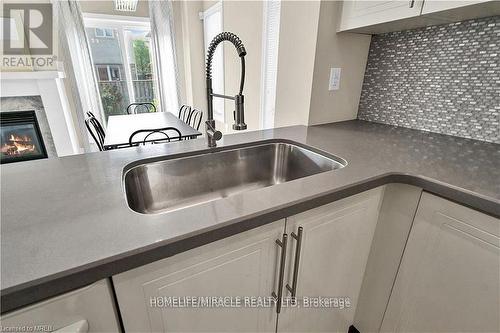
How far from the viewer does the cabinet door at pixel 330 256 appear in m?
0.73

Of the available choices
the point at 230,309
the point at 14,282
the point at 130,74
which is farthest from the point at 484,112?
the point at 130,74

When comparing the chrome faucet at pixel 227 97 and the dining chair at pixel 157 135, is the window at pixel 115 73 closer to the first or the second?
the dining chair at pixel 157 135

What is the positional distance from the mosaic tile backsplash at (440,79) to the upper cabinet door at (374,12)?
338 millimetres

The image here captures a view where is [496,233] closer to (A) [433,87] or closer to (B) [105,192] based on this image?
(A) [433,87]

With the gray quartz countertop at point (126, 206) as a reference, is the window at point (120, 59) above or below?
above

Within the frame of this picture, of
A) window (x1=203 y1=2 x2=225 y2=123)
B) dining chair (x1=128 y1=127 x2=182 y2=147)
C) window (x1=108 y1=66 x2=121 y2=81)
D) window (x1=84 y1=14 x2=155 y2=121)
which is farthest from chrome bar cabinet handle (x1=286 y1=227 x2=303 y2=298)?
window (x1=108 y1=66 x2=121 y2=81)

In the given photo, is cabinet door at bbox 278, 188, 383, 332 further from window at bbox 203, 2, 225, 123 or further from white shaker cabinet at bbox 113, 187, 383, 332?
window at bbox 203, 2, 225, 123

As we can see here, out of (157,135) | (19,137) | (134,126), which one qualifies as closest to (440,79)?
(157,135)

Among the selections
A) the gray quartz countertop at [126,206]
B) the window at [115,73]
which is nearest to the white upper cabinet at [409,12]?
the gray quartz countertop at [126,206]

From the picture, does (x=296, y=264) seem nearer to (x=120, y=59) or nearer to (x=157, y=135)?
(x=157, y=135)

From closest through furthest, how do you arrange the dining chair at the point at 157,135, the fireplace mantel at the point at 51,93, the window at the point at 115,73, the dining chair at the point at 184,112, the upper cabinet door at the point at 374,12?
the upper cabinet door at the point at 374,12, the dining chair at the point at 157,135, the fireplace mantel at the point at 51,93, the dining chair at the point at 184,112, the window at the point at 115,73

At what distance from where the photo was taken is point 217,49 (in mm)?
3303

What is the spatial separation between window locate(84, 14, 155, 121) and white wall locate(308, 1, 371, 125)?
11.8 feet

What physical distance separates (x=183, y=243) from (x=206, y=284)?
0.60 ft
